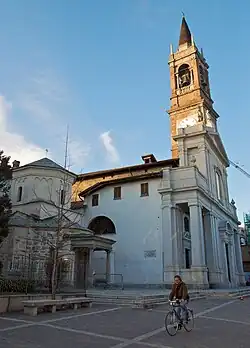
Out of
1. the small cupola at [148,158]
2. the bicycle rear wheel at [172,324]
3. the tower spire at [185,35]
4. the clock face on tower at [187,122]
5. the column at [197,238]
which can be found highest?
the tower spire at [185,35]

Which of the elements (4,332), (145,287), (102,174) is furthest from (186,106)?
(4,332)

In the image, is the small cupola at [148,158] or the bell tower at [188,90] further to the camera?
the bell tower at [188,90]

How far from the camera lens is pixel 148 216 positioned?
99.8ft

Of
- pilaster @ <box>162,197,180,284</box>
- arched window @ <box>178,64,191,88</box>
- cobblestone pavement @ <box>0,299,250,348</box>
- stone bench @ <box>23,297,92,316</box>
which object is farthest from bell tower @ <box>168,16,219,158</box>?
cobblestone pavement @ <box>0,299,250,348</box>

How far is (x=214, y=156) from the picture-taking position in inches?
1501

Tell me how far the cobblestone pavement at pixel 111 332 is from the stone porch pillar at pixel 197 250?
1551 cm

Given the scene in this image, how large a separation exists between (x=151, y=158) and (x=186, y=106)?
10.7 meters

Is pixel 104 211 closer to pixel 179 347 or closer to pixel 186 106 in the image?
pixel 186 106

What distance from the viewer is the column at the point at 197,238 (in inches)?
1061

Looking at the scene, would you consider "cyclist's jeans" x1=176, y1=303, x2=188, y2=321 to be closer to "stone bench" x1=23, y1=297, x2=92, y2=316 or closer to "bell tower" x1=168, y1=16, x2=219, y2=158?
"stone bench" x1=23, y1=297, x2=92, y2=316

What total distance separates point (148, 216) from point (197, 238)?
5.16 meters

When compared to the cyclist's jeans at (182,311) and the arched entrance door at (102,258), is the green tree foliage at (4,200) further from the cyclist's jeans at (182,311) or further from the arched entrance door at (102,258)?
the arched entrance door at (102,258)

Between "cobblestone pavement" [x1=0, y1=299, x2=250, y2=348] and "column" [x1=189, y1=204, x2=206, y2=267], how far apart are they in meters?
16.0

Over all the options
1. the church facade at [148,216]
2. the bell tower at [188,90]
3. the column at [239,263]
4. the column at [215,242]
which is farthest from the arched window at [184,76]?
the column at [215,242]
